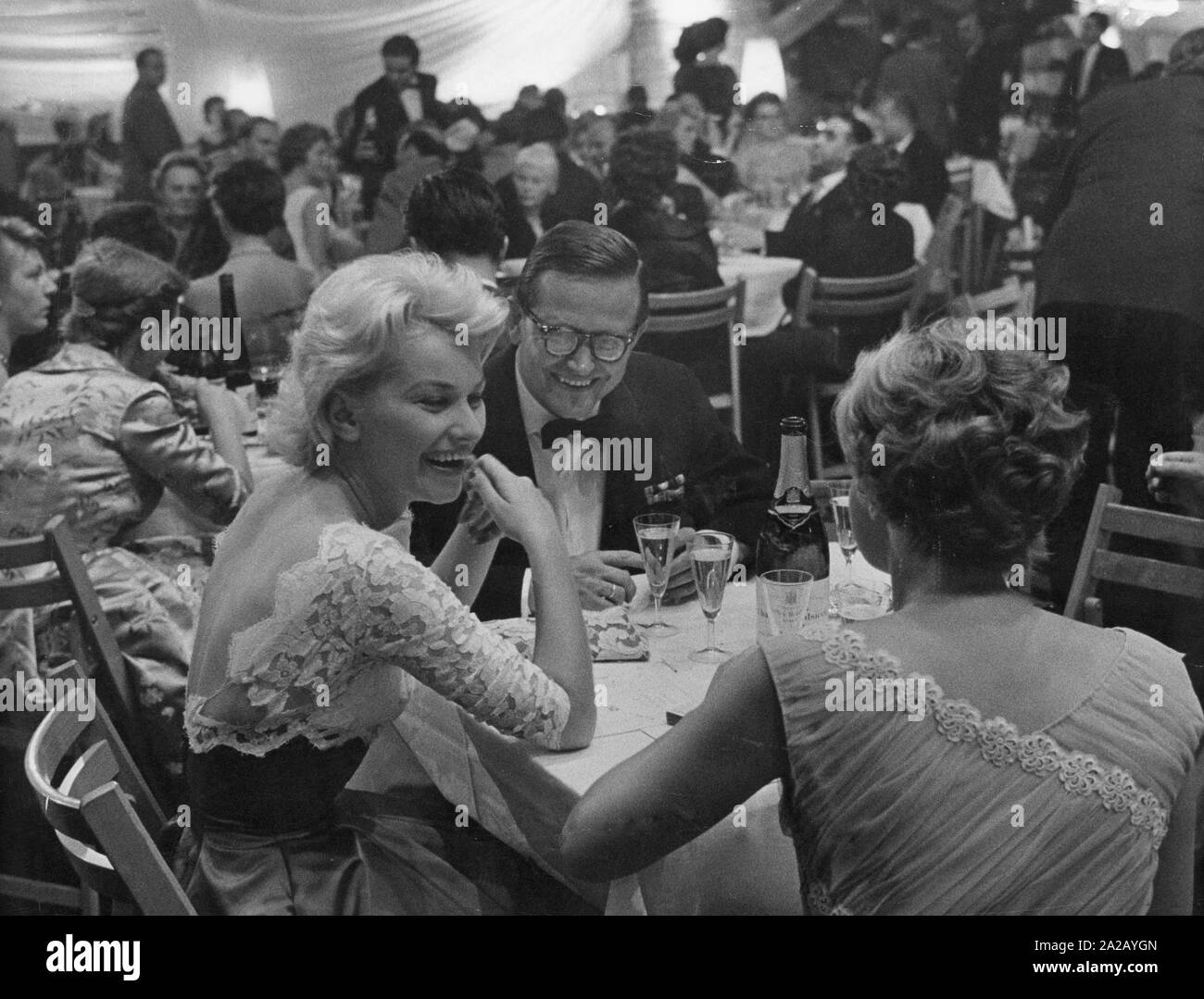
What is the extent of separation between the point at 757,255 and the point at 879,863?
3.86 feet

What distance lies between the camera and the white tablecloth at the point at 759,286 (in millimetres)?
2277

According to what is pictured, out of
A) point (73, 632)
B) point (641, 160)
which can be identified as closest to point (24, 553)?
point (73, 632)

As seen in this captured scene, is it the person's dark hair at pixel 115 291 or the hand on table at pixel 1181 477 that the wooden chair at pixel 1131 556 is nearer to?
the hand on table at pixel 1181 477

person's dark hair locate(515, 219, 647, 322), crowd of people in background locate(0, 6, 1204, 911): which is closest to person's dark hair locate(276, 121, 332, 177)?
crowd of people in background locate(0, 6, 1204, 911)

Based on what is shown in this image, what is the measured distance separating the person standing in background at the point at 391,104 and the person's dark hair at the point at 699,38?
0.43 meters

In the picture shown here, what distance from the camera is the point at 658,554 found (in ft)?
6.60

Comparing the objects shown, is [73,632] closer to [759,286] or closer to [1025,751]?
[759,286]

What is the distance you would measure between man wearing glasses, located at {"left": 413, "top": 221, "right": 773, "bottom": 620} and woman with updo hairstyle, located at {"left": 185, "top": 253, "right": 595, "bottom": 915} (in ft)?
0.75

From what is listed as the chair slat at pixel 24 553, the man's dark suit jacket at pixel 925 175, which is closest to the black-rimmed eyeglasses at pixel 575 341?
the man's dark suit jacket at pixel 925 175

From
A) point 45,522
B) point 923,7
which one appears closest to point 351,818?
point 45,522

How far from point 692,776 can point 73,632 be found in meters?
1.32

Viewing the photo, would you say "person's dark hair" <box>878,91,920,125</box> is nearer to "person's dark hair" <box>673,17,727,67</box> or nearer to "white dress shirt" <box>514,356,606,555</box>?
"person's dark hair" <box>673,17,727,67</box>

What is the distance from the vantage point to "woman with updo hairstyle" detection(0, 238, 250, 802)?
7.14ft

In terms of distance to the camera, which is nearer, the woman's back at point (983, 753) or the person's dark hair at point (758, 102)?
the woman's back at point (983, 753)
